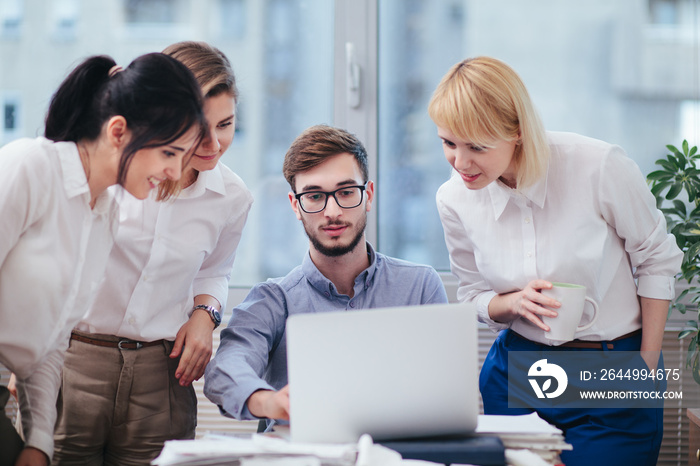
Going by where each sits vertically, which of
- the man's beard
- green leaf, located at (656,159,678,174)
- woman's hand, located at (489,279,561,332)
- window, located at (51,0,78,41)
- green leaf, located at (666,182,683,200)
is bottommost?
woman's hand, located at (489,279,561,332)

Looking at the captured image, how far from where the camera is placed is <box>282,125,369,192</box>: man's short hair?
182 centimetres

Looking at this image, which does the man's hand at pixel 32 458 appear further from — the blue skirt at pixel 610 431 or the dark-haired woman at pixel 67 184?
the blue skirt at pixel 610 431

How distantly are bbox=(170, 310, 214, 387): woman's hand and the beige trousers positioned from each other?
0.08 meters

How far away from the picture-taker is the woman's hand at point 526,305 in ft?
4.93

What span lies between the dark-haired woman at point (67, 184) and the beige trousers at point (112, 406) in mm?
278

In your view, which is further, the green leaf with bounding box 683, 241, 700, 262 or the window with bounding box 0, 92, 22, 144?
the window with bounding box 0, 92, 22, 144

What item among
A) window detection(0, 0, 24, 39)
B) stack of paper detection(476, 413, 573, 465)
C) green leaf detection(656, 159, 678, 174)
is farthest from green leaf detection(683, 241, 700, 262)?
window detection(0, 0, 24, 39)

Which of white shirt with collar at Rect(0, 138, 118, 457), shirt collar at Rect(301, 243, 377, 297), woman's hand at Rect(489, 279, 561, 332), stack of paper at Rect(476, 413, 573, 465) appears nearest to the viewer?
stack of paper at Rect(476, 413, 573, 465)

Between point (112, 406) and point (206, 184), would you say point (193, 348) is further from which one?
point (206, 184)

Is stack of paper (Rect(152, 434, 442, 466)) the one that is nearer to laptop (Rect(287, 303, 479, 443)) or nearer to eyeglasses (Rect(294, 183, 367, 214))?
laptop (Rect(287, 303, 479, 443))

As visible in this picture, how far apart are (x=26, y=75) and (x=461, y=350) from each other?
2575 mm

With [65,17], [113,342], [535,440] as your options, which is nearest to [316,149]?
[113,342]

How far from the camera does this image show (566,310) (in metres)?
1.47

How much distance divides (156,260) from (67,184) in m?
0.40
